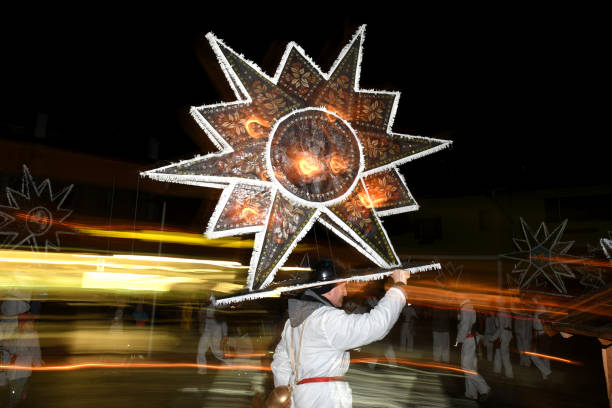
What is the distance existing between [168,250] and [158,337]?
9.88 feet

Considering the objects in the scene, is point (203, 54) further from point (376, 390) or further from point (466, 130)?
point (376, 390)

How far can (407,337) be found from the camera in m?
12.5

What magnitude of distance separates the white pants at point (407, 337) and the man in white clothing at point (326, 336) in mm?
10089

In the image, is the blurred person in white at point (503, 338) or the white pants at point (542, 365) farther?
the white pants at point (542, 365)

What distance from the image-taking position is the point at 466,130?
721 cm

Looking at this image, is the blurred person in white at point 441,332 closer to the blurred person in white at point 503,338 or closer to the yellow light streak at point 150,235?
the blurred person in white at point 503,338

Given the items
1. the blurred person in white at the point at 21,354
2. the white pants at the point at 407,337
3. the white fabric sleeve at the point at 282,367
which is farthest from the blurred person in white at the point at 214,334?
A: the white pants at the point at 407,337

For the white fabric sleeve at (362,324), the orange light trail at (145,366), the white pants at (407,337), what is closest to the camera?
the white fabric sleeve at (362,324)

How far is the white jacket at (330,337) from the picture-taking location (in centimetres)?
261

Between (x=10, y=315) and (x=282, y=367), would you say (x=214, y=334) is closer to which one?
(x=10, y=315)

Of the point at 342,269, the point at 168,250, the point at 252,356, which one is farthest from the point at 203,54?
the point at 168,250

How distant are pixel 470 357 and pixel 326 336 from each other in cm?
593

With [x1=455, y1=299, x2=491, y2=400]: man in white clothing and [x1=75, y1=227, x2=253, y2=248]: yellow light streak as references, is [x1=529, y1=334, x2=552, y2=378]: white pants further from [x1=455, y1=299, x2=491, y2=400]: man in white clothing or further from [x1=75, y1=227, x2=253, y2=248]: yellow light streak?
[x1=75, y1=227, x2=253, y2=248]: yellow light streak

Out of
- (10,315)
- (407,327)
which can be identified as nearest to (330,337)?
(10,315)
